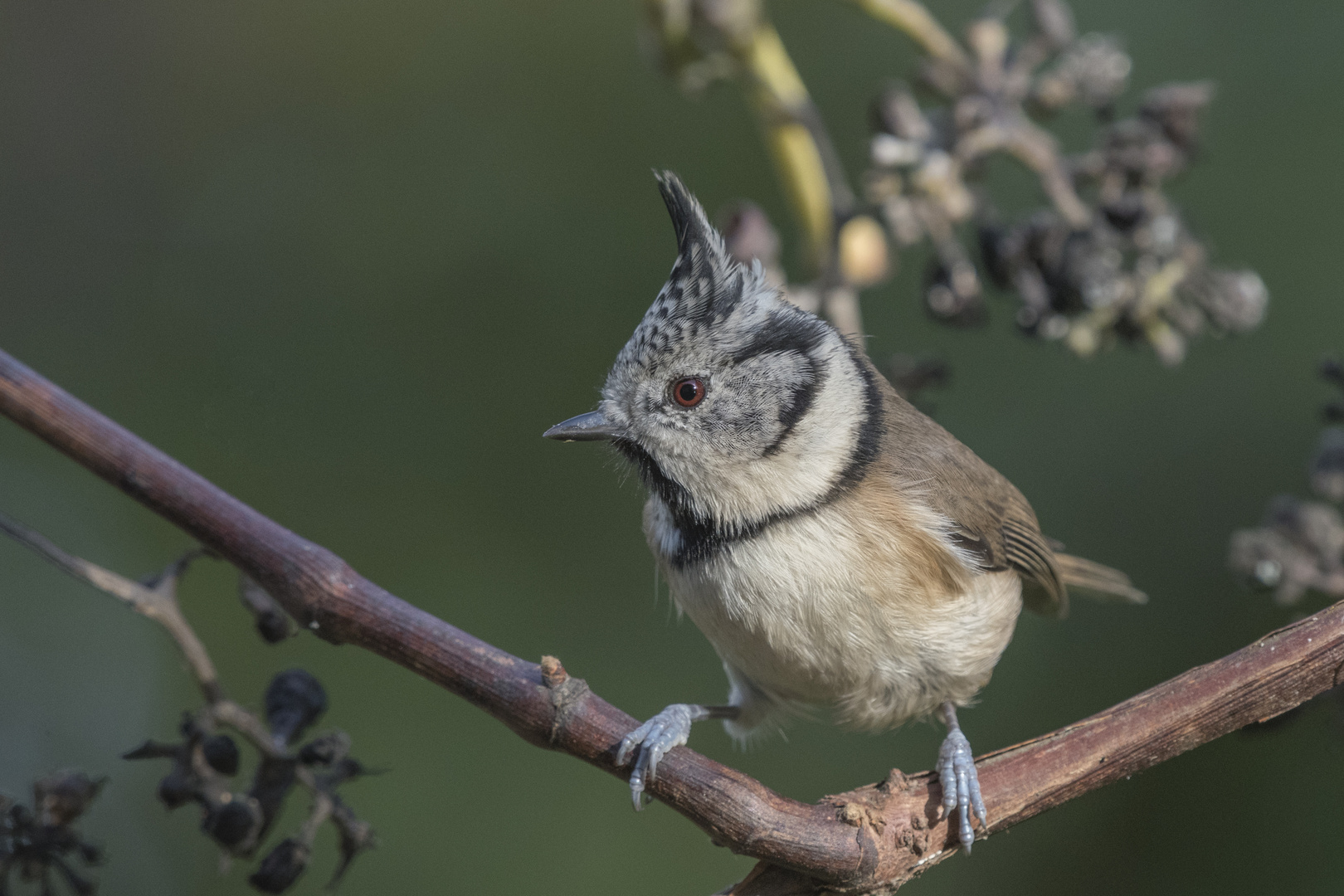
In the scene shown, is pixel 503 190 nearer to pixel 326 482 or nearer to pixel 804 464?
pixel 326 482

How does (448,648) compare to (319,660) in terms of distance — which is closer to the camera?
(448,648)

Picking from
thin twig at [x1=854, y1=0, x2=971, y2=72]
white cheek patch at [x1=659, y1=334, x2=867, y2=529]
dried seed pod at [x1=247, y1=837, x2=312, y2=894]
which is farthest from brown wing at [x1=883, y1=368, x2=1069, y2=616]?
dried seed pod at [x1=247, y1=837, x2=312, y2=894]

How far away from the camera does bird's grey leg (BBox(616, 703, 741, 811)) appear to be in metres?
1.61

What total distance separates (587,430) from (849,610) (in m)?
0.58

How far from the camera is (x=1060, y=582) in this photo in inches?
106

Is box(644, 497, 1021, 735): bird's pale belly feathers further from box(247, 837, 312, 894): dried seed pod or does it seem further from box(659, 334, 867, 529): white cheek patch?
box(247, 837, 312, 894): dried seed pod

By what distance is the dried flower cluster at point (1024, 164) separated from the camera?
2.10 metres

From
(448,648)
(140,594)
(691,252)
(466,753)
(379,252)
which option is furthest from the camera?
(379,252)

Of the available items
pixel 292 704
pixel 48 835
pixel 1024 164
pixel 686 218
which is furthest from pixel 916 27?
pixel 48 835

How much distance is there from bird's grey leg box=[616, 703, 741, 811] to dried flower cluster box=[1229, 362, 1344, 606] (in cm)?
99

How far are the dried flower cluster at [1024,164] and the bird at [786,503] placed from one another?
160mm

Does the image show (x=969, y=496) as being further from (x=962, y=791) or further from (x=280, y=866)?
(x=280, y=866)

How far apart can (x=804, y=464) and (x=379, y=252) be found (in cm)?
250

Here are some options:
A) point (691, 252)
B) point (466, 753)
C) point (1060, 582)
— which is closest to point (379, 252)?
point (466, 753)
